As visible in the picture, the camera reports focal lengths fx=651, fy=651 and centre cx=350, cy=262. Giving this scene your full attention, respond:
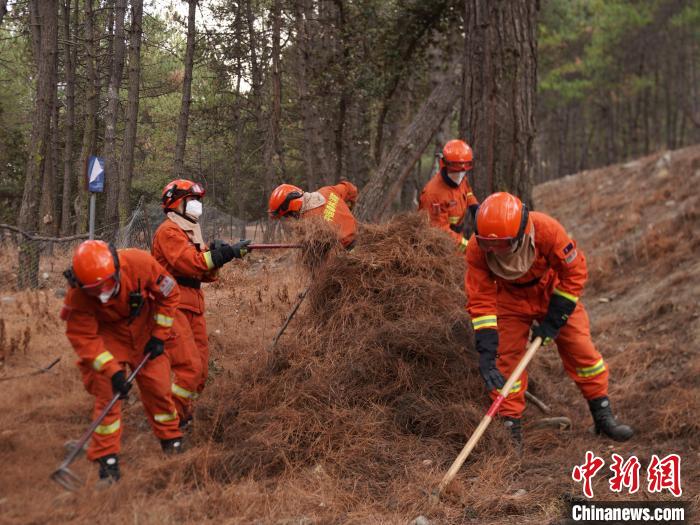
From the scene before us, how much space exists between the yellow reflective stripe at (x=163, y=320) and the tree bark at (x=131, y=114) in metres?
3.66

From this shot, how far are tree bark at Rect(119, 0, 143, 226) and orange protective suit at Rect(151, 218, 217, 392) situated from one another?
2930mm

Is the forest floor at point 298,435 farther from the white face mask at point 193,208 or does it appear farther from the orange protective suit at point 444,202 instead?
the orange protective suit at point 444,202

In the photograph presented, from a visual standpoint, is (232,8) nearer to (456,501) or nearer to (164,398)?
(164,398)

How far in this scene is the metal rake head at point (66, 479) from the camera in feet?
11.9

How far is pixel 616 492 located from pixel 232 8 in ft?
31.0

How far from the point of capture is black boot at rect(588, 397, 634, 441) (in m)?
4.61

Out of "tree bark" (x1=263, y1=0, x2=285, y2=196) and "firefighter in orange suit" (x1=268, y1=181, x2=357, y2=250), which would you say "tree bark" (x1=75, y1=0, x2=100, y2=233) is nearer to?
"tree bark" (x1=263, y1=0, x2=285, y2=196)

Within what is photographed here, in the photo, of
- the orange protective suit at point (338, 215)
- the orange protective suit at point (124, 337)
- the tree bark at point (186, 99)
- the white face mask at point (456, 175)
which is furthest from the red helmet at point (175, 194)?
the white face mask at point (456, 175)

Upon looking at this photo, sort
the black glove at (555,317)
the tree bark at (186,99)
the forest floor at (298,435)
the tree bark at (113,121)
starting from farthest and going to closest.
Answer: the tree bark at (113,121), the tree bark at (186,99), the black glove at (555,317), the forest floor at (298,435)

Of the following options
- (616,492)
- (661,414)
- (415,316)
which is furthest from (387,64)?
(616,492)

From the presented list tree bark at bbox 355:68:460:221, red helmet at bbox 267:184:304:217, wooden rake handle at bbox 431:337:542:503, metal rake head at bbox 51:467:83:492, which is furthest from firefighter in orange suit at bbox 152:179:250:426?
tree bark at bbox 355:68:460:221

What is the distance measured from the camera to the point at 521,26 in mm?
5855

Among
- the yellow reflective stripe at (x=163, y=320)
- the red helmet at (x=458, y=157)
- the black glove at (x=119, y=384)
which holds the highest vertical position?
the red helmet at (x=458, y=157)

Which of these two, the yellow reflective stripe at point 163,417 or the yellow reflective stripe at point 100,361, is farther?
the yellow reflective stripe at point 163,417
